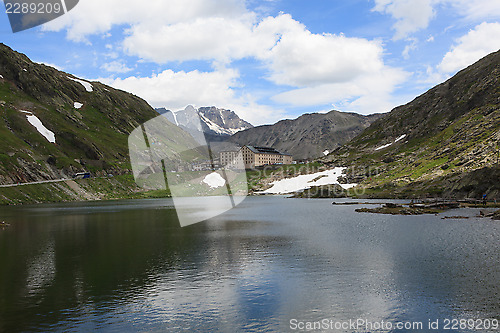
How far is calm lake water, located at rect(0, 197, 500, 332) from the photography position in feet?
91.8

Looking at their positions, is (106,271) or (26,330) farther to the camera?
(106,271)

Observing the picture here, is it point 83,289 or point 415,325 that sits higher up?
point 83,289

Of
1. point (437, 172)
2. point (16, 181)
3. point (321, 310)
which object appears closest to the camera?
point (321, 310)

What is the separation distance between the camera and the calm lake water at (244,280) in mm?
27969

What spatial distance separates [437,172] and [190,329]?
175 metres

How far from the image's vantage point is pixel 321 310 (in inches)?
1143

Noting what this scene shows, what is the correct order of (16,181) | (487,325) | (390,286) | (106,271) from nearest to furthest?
(487,325) → (390,286) → (106,271) → (16,181)

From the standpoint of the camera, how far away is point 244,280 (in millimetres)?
38031

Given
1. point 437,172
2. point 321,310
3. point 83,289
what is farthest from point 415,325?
point 437,172

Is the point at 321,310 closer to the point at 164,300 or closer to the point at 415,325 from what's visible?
the point at 415,325

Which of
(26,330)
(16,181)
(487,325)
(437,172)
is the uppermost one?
(16,181)

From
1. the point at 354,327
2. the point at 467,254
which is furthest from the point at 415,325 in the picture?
the point at 467,254

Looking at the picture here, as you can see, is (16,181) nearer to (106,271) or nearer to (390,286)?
(106,271)

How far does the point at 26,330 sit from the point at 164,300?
10.6 meters
